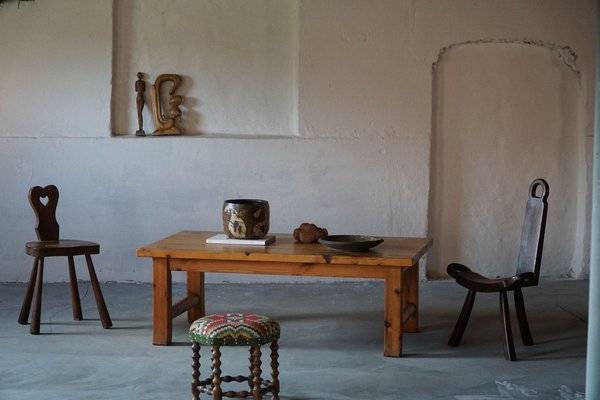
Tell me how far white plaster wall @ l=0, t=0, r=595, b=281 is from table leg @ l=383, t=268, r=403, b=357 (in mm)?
2751

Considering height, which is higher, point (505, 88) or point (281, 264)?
point (505, 88)

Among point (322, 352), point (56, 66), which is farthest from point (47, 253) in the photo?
point (56, 66)

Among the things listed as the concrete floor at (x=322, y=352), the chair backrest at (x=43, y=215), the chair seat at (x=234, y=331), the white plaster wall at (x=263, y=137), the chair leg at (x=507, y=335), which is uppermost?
the white plaster wall at (x=263, y=137)

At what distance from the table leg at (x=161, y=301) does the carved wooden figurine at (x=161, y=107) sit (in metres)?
2.79

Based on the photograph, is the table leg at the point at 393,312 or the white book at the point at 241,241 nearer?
the table leg at the point at 393,312

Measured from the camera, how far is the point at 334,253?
514 centimetres

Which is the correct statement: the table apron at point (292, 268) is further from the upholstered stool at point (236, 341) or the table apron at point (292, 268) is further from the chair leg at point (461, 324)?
the upholstered stool at point (236, 341)

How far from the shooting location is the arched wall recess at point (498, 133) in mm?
Answer: 8008

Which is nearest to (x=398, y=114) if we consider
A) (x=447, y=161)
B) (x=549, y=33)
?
(x=447, y=161)

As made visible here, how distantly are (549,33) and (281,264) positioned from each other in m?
4.05

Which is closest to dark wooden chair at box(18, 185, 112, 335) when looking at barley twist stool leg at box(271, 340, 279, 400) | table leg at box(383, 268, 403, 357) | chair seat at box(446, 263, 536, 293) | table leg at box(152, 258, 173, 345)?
table leg at box(152, 258, 173, 345)

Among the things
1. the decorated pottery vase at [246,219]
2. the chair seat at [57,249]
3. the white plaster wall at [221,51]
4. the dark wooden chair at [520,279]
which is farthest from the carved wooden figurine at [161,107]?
the dark wooden chair at [520,279]

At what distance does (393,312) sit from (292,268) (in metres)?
0.63

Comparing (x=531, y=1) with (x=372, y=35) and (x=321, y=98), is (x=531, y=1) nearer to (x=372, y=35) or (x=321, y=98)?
(x=372, y=35)
